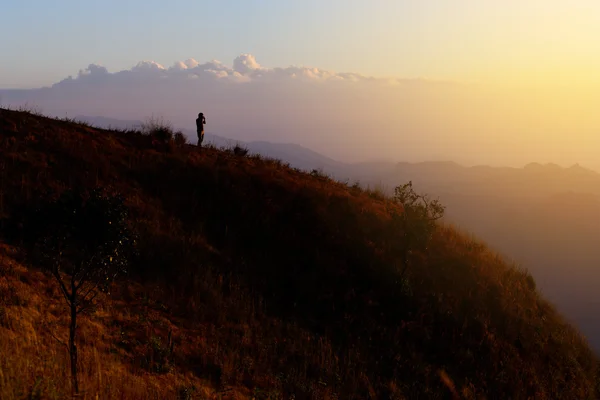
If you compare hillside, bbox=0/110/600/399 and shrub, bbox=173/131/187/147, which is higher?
shrub, bbox=173/131/187/147

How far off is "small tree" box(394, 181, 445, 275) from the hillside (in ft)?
2.58

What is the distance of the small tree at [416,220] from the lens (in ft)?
52.9

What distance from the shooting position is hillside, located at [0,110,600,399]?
8695mm

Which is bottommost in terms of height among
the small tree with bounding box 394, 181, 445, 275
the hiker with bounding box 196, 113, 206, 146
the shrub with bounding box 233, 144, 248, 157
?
the small tree with bounding box 394, 181, 445, 275

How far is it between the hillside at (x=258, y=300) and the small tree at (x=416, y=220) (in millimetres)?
785

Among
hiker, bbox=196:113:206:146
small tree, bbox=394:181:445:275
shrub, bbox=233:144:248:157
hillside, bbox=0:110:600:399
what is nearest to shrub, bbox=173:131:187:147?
hiker, bbox=196:113:206:146

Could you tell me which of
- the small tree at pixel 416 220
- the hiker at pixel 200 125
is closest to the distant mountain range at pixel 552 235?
the hiker at pixel 200 125

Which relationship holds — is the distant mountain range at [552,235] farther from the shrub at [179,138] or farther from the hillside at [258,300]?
the hillside at [258,300]

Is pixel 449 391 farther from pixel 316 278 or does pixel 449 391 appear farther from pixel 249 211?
→ pixel 249 211

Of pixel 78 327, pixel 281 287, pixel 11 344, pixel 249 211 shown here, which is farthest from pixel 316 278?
pixel 11 344

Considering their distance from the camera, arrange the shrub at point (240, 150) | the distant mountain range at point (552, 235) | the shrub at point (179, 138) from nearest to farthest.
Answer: the shrub at point (179, 138)
the shrub at point (240, 150)
the distant mountain range at point (552, 235)

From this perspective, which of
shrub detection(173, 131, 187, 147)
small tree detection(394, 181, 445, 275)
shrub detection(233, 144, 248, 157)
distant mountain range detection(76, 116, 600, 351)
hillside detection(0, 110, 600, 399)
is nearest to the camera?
hillside detection(0, 110, 600, 399)

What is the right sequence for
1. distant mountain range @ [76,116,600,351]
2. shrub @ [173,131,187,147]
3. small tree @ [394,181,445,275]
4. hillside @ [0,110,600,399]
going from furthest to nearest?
distant mountain range @ [76,116,600,351] < shrub @ [173,131,187,147] < small tree @ [394,181,445,275] < hillside @ [0,110,600,399]

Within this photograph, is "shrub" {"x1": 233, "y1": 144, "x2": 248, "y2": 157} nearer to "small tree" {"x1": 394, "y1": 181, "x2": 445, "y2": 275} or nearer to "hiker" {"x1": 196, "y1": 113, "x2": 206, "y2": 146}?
"hiker" {"x1": 196, "y1": 113, "x2": 206, "y2": 146}
